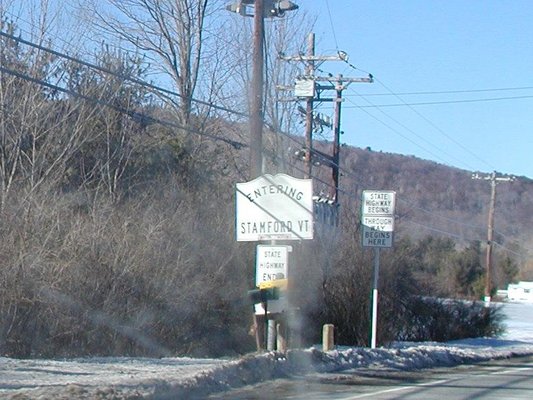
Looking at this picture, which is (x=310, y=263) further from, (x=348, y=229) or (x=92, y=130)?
(x=92, y=130)

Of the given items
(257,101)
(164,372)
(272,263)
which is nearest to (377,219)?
(257,101)

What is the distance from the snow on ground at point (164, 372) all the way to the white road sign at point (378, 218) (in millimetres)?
2531

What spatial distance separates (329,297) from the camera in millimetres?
28062

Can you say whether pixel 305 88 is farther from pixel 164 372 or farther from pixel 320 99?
pixel 164 372

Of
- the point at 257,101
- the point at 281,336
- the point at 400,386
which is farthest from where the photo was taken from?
the point at 257,101

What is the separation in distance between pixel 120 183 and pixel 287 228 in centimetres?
1098

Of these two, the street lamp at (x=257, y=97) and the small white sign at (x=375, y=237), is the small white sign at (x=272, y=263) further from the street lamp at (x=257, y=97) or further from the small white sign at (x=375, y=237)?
the small white sign at (x=375, y=237)

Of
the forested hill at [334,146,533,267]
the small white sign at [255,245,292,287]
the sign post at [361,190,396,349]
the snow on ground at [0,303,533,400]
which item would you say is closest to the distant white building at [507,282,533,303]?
the forested hill at [334,146,533,267]

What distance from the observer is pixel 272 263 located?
18.8m

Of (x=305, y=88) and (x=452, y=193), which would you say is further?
(x=452, y=193)

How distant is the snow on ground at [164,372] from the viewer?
41.6ft

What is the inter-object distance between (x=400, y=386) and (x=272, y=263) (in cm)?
357

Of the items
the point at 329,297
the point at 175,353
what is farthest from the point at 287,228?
the point at 329,297

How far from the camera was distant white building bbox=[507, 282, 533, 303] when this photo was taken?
93.2 m
